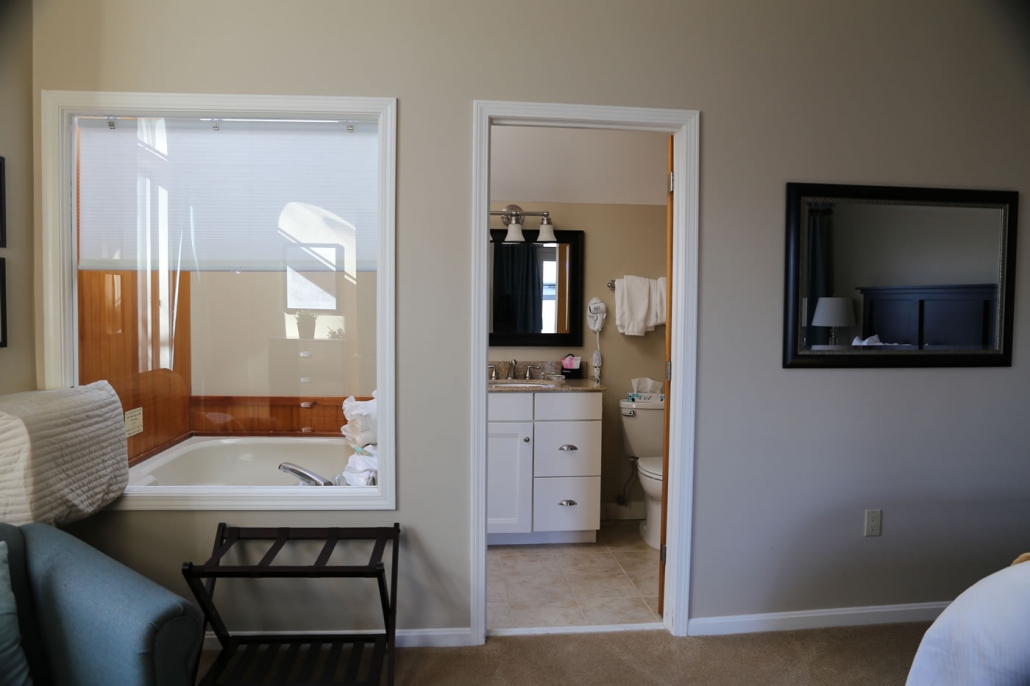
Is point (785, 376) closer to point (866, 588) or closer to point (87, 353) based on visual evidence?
point (866, 588)

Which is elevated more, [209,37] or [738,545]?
[209,37]

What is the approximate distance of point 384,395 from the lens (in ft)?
7.32

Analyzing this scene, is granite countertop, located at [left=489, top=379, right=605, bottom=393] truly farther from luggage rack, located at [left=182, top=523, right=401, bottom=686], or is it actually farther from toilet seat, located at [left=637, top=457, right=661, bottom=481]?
luggage rack, located at [left=182, top=523, right=401, bottom=686]

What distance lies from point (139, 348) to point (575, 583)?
2122mm

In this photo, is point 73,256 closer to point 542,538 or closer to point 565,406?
point 565,406

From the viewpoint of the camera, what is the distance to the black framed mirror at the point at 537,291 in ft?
12.5

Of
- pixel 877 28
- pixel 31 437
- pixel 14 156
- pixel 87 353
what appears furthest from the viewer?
pixel 877 28

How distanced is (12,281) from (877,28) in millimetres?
3249

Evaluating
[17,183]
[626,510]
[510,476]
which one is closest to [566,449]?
[510,476]

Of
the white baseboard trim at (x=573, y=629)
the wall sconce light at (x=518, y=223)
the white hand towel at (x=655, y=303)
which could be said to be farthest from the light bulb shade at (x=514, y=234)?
the white baseboard trim at (x=573, y=629)

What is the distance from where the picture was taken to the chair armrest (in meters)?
1.37

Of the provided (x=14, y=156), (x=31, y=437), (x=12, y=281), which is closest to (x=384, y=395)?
(x=31, y=437)

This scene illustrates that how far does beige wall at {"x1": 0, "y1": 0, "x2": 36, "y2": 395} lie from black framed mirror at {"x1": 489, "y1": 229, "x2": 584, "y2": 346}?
2.28 metres

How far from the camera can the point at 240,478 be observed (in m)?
2.27
